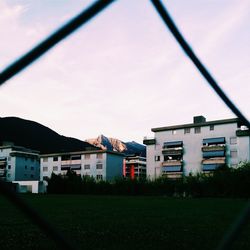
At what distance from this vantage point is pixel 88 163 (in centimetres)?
8281

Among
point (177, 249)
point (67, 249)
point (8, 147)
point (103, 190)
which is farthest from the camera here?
point (8, 147)

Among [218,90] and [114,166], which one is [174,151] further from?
[218,90]

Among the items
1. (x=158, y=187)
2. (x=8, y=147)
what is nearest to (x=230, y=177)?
(x=158, y=187)

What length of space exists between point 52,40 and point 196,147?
68.8 m

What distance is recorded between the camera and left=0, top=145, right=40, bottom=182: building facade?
9238 centimetres

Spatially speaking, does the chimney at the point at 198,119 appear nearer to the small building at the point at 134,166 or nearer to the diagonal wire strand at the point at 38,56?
the small building at the point at 134,166

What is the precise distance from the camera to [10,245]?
5.23 m

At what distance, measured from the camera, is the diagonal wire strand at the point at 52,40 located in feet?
2.30

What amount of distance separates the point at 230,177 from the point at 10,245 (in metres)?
39.3

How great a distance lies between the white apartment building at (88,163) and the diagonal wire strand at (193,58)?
7928cm

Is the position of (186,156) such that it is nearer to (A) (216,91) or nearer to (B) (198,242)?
(B) (198,242)

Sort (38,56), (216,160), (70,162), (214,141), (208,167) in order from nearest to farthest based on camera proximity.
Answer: (38,56)
(216,160)
(214,141)
(208,167)
(70,162)

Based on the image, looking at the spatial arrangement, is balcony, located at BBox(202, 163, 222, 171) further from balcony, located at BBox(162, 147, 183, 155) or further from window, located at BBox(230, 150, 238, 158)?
balcony, located at BBox(162, 147, 183, 155)

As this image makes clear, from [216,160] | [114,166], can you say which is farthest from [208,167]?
[114,166]
